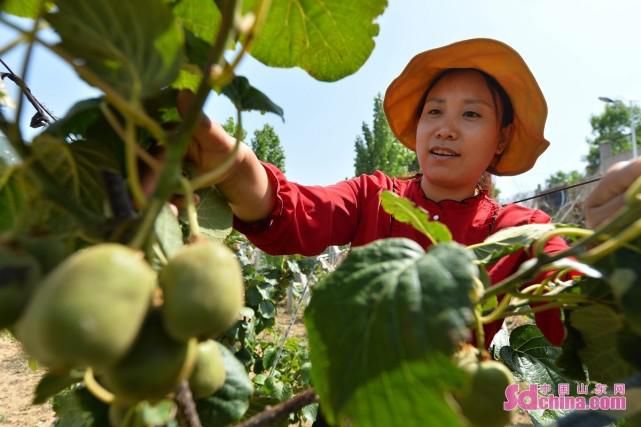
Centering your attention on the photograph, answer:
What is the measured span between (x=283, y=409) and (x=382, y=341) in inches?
6.6

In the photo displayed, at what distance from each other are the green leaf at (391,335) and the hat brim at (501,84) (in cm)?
158

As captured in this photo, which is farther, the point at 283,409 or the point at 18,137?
the point at 283,409

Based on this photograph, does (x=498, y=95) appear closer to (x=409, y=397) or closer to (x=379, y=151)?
(x=409, y=397)

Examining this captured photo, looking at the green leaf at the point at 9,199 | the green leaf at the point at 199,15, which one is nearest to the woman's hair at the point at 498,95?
the green leaf at the point at 199,15

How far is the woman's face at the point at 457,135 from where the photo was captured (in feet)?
5.84

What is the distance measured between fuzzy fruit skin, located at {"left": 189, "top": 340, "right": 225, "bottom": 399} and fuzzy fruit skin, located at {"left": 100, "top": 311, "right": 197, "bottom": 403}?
73 millimetres

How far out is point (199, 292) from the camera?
15.9 inches

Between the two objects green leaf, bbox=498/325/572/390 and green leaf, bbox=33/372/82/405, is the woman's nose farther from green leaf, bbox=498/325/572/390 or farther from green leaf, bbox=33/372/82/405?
green leaf, bbox=33/372/82/405

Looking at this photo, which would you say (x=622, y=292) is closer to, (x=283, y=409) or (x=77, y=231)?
(x=283, y=409)

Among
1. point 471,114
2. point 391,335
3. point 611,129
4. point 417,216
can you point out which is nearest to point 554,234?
point 417,216

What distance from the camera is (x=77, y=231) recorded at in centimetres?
48

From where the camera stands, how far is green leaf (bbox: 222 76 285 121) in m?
0.66

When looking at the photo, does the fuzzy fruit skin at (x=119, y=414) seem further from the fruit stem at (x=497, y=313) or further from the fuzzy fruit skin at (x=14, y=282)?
the fruit stem at (x=497, y=313)

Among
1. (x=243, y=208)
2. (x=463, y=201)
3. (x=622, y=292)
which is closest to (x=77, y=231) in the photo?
(x=622, y=292)
